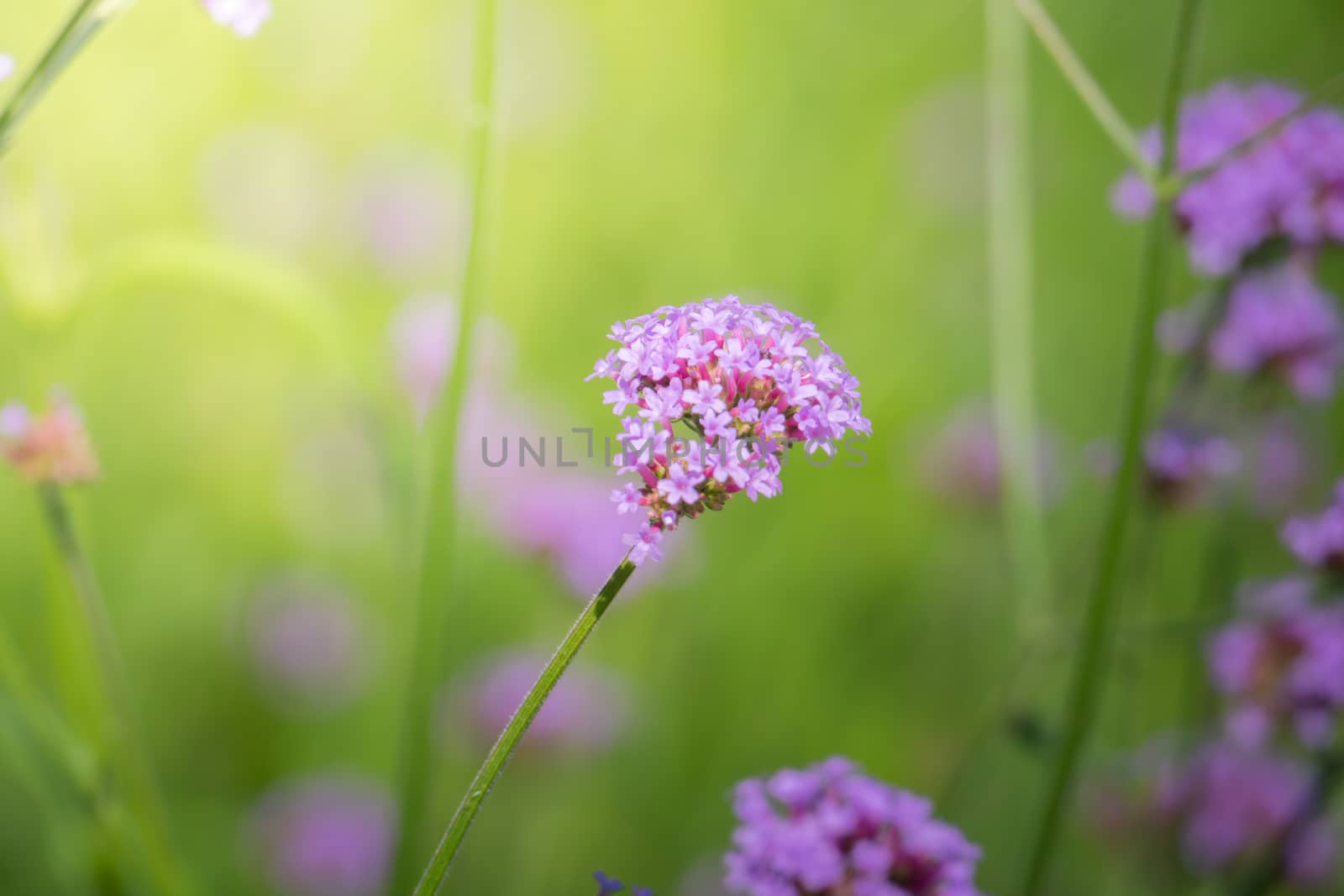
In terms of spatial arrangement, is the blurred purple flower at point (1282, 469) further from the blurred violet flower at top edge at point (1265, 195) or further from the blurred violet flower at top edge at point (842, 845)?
the blurred violet flower at top edge at point (842, 845)

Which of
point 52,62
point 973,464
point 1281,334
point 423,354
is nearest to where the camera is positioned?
point 52,62

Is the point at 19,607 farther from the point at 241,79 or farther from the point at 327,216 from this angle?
the point at 241,79

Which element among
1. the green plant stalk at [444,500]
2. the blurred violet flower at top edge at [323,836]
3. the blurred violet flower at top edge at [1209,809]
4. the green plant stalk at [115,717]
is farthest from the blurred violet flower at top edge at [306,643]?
the blurred violet flower at top edge at [1209,809]

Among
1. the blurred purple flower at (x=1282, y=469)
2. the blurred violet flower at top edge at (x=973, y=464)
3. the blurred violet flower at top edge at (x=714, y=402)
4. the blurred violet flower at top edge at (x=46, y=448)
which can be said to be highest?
the blurred purple flower at (x=1282, y=469)

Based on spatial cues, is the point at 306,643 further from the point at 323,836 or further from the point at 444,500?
the point at 444,500

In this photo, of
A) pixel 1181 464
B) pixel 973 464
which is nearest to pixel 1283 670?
pixel 1181 464

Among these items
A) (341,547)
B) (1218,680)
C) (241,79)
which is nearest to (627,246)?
(341,547)
